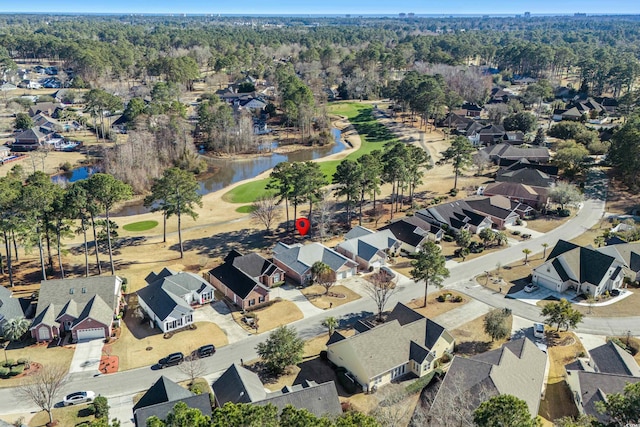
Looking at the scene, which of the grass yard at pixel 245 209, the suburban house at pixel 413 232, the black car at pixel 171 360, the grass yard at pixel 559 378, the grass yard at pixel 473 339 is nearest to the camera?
the grass yard at pixel 559 378

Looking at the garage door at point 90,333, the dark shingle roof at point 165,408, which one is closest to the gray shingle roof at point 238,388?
the dark shingle roof at point 165,408

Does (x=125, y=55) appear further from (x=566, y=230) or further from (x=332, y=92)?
(x=566, y=230)

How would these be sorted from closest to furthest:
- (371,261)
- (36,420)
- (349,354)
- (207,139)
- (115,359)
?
(36,420) → (349,354) → (115,359) → (371,261) → (207,139)

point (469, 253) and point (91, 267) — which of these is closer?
point (91, 267)

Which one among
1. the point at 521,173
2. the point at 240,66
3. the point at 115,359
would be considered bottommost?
the point at 115,359

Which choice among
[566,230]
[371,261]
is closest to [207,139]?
[371,261]

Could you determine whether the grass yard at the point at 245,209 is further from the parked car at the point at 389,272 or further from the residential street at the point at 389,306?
the residential street at the point at 389,306

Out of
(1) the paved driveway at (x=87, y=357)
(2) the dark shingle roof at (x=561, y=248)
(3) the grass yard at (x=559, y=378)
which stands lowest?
(1) the paved driveway at (x=87, y=357)
